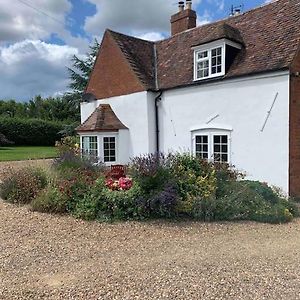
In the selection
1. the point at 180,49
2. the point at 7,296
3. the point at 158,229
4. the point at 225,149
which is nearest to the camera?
the point at 7,296

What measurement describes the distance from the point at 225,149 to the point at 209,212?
16.8 ft

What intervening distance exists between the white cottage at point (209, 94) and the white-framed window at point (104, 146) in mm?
50

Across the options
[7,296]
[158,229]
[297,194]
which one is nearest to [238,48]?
[297,194]

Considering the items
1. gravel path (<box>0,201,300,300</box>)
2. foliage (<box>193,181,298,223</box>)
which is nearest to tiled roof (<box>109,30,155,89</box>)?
foliage (<box>193,181,298,223</box>)

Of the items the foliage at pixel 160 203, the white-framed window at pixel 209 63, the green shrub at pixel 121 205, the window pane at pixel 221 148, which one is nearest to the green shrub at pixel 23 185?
the green shrub at pixel 121 205

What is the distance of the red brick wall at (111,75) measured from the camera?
15.7 metres

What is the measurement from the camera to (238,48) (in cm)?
1278

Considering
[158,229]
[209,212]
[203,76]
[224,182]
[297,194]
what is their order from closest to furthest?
[158,229] < [209,212] < [224,182] < [297,194] < [203,76]

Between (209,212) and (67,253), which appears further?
(209,212)

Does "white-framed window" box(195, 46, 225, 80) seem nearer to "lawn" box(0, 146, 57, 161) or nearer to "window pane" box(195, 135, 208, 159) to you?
"window pane" box(195, 135, 208, 159)

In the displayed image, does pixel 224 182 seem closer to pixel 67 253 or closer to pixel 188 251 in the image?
pixel 188 251

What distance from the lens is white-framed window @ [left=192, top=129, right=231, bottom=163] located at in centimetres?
1236

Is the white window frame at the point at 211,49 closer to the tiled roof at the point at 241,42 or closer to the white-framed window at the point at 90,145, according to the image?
the tiled roof at the point at 241,42

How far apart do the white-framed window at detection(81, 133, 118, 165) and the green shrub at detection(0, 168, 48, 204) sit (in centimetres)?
551
